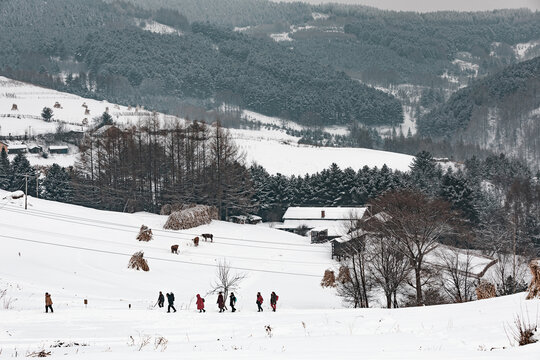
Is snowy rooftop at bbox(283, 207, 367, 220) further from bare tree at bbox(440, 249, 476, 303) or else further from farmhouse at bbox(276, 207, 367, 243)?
bare tree at bbox(440, 249, 476, 303)

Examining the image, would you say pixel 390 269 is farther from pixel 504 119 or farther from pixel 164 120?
pixel 504 119

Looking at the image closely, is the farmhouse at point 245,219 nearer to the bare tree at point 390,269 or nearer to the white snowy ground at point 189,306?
the white snowy ground at point 189,306

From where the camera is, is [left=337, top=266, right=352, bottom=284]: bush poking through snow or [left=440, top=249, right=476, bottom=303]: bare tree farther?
[left=337, top=266, right=352, bottom=284]: bush poking through snow

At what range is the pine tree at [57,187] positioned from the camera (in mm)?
69438

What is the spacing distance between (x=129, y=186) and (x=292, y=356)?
53.4 meters

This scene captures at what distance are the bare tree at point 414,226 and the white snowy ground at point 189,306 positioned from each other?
5.12 metres

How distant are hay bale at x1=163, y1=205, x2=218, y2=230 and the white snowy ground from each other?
904 mm

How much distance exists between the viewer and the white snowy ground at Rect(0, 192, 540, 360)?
1393 centimetres

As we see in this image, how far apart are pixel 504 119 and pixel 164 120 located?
125 meters

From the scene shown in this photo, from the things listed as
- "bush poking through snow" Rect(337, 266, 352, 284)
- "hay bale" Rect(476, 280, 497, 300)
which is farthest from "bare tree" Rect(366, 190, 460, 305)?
"hay bale" Rect(476, 280, 497, 300)

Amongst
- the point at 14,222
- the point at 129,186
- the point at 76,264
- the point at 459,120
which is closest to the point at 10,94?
the point at 129,186

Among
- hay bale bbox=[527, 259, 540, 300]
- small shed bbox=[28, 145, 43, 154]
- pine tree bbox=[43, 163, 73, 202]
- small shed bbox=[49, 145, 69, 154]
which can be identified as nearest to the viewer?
hay bale bbox=[527, 259, 540, 300]

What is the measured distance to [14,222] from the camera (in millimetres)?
42562

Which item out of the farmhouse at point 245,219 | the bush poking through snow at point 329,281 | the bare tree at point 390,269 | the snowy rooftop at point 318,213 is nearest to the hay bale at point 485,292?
the bare tree at point 390,269
